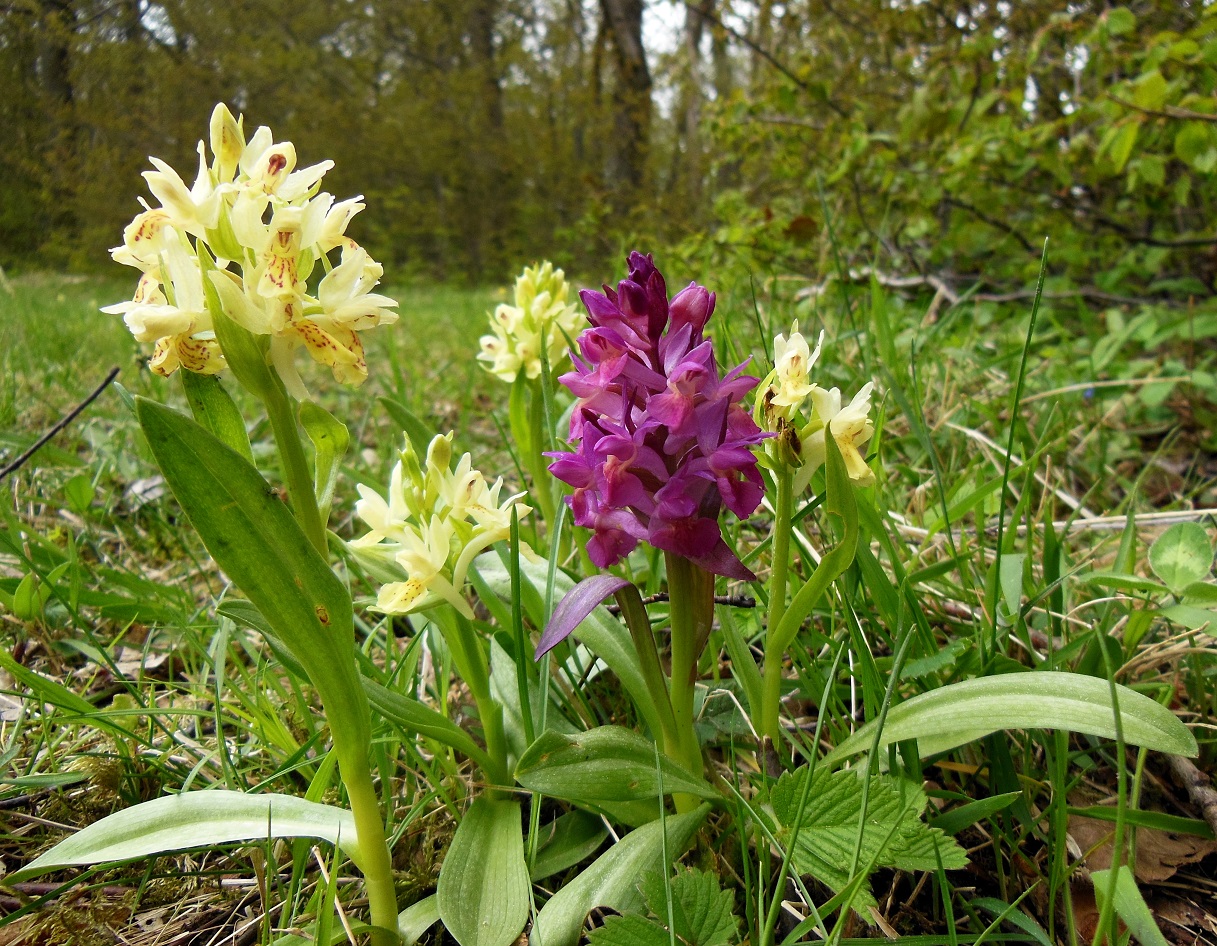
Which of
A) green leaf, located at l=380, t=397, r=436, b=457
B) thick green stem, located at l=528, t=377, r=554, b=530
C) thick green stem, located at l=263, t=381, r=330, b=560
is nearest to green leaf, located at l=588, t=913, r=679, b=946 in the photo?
thick green stem, located at l=263, t=381, r=330, b=560

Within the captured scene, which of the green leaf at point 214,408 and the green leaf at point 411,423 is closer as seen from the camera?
the green leaf at point 214,408

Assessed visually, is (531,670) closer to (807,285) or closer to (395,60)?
(807,285)

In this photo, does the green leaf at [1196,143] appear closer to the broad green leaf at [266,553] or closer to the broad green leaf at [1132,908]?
the broad green leaf at [1132,908]

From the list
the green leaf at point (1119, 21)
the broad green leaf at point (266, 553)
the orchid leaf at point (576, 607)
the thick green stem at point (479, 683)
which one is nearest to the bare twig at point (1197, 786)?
the orchid leaf at point (576, 607)

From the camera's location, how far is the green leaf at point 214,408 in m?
0.96

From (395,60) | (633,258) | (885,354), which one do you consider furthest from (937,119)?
(395,60)

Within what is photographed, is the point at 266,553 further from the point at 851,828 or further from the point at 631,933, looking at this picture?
the point at 851,828

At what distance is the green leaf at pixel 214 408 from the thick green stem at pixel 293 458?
2.8 inches

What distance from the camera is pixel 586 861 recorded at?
1.09 metres

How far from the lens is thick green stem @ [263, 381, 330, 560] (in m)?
0.92

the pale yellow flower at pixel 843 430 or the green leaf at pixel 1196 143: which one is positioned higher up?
the green leaf at pixel 1196 143

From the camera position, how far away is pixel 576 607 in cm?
92

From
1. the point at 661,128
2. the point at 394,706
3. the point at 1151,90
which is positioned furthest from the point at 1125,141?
the point at 661,128

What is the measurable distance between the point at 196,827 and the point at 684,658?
619 millimetres
